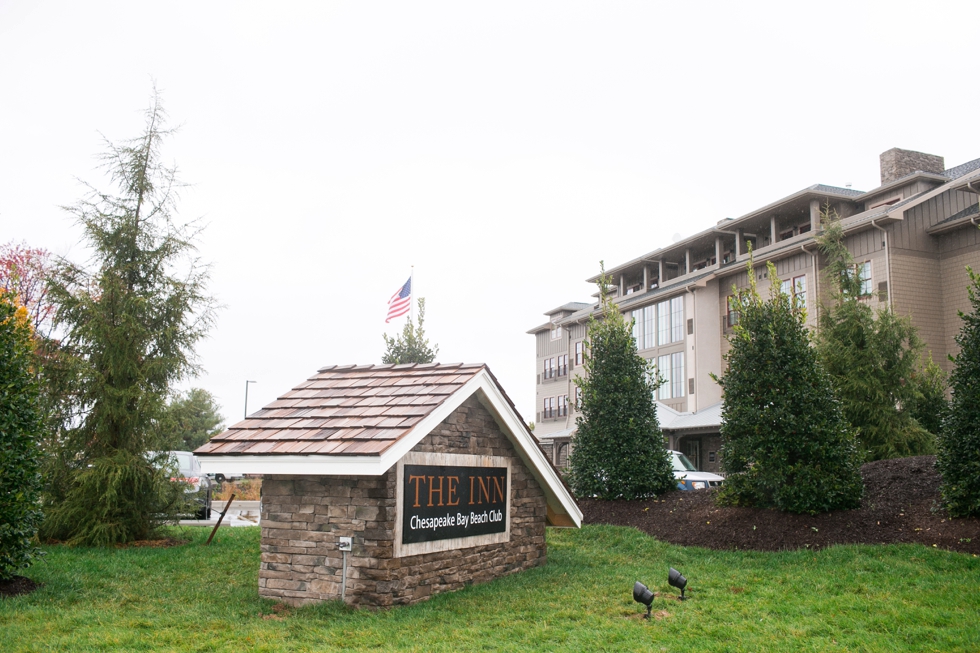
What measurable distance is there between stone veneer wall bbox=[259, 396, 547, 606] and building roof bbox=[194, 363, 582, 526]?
0.51 meters

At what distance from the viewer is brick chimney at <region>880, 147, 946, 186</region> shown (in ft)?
108

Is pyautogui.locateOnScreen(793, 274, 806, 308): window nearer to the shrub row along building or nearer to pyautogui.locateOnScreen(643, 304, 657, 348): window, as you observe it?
the shrub row along building

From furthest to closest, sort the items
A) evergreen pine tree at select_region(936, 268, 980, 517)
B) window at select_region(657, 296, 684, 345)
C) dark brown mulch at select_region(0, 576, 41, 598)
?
window at select_region(657, 296, 684, 345) → evergreen pine tree at select_region(936, 268, 980, 517) → dark brown mulch at select_region(0, 576, 41, 598)

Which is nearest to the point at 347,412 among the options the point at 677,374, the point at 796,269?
the point at 796,269

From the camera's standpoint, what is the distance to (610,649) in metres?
6.71

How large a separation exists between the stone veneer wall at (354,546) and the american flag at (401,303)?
1375 centimetres

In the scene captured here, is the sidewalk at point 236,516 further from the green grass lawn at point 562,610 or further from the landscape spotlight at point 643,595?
the landscape spotlight at point 643,595

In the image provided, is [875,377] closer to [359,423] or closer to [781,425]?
[781,425]

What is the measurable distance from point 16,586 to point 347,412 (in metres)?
4.34

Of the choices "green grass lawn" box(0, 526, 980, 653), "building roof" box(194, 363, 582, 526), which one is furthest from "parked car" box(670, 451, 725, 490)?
"building roof" box(194, 363, 582, 526)

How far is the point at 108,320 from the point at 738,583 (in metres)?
11.7

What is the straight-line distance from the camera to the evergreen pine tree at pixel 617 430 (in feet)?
52.0

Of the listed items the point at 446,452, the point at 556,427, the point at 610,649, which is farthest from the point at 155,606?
the point at 556,427

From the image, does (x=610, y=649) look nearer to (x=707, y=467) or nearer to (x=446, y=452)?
(x=446, y=452)
